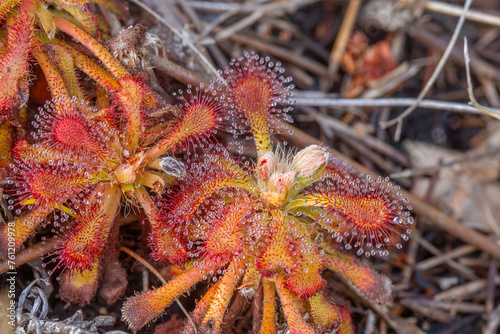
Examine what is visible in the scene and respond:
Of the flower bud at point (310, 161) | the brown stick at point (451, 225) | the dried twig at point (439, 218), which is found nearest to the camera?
the flower bud at point (310, 161)

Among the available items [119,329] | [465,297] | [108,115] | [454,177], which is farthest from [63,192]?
[454,177]

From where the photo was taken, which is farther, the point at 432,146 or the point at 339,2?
the point at 339,2

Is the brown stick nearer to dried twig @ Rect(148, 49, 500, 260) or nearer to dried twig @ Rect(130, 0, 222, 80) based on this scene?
dried twig @ Rect(148, 49, 500, 260)

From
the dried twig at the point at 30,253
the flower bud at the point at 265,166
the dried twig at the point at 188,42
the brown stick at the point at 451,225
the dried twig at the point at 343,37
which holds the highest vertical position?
the dried twig at the point at 343,37

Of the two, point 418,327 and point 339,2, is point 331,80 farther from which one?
point 418,327

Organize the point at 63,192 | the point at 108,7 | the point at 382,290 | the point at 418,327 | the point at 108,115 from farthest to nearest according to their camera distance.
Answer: the point at 418,327 < the point at 108,7 < the point at 382,290 < the point at 108,115 < the point at 63,192

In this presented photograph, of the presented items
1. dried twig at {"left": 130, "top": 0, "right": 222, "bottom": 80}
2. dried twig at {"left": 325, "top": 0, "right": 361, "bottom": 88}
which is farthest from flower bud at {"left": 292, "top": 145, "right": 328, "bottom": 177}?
dried twig at {"left": 325, "top": 0, "right": 361, "bottom": 88}

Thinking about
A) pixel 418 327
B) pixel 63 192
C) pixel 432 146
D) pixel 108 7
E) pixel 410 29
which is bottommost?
pixel 418 327

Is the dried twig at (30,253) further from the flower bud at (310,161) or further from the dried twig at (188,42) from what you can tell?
the dried twig at (188,42)

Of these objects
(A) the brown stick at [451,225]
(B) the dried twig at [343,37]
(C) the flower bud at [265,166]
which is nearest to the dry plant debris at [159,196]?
(C) the flower bud at [265,166]
